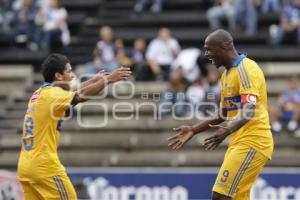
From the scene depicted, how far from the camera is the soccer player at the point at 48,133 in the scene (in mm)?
9797

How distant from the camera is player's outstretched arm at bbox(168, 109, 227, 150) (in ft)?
32.3

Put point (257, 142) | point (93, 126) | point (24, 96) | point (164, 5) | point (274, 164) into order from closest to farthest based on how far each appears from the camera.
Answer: point (257, 142)
point (274, 164)
point (93, 126)
point (24, 96)
point (164, 5)

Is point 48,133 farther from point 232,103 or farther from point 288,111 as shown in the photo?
point 288,111

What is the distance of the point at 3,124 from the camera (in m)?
19.4

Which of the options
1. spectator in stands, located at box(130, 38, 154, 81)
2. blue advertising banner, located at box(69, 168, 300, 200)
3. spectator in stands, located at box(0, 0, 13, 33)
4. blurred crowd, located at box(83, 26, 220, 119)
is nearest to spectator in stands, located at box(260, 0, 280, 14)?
blurred crowd, located at box(83, 26, 220, 119)

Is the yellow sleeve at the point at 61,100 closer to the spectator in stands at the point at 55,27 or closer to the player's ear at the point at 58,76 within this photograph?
the player's ear at the point at 58,76

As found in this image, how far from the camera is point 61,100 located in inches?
385

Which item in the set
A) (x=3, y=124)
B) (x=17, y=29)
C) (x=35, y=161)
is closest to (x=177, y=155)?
(x=3, y=124)

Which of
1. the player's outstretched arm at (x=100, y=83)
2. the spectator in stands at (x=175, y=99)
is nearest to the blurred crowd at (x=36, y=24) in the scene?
the spectator in stands at (x=175, y=99)

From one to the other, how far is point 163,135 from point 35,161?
815cm

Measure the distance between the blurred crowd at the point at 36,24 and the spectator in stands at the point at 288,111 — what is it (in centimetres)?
543

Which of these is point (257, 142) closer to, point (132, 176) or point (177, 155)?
point (132, 176)

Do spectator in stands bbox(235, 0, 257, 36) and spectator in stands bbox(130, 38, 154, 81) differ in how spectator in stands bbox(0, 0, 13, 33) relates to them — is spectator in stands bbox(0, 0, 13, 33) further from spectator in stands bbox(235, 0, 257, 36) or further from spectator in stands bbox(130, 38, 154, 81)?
spectator in stands bbox(235, 0, 257, 36)

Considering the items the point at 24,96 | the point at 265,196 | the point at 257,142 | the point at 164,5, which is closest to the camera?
the point at 257,142
